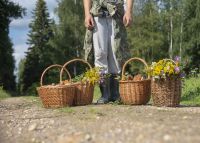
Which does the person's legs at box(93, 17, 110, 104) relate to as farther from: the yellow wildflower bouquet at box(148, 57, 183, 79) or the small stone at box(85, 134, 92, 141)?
the small stone at box(85, 134, 92, 141)

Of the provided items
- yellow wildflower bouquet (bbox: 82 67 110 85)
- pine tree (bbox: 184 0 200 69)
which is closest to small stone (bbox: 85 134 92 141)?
yellow wildflower bouquet (bbox: 82 67 110 85)

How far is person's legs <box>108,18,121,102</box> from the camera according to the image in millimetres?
9148

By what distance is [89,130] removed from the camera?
18.5 feet

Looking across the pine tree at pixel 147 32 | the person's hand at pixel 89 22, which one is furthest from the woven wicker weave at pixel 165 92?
the pine tree at pixel 147 32

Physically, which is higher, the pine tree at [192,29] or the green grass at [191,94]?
the pine tree at [192,29]

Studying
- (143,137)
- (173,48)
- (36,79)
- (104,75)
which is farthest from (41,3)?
(143,137)

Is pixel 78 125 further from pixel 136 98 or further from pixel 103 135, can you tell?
pixel 136 98

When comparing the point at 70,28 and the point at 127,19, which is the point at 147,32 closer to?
the point at 70,28

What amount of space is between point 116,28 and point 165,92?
1.33 m

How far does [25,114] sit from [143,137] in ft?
11.0

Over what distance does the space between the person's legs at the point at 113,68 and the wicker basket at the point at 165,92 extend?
830mm

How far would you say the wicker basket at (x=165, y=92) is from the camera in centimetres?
851

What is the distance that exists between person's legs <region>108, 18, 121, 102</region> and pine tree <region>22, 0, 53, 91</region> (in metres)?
44.2

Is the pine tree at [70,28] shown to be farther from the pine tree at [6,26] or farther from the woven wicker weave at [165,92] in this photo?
the woven wicker weave at [165,92]
